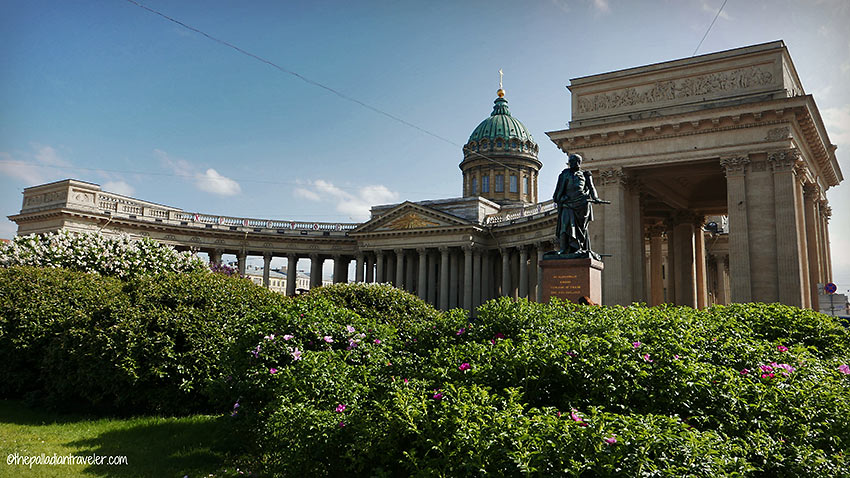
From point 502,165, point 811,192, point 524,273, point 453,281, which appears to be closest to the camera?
point 811,192

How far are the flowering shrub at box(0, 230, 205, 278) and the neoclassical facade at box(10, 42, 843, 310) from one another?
2043 cm

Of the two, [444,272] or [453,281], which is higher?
[444,272]

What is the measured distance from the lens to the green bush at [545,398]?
500 centimetres

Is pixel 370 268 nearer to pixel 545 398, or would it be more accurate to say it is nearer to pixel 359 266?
pixel 359 266

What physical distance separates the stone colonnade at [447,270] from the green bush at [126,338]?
36.4 metres

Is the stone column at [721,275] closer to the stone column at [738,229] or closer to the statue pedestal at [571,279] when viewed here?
the stone column at [738,229]

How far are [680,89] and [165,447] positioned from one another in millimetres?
28469

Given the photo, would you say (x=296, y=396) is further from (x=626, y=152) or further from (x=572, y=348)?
(x=626, y=152)

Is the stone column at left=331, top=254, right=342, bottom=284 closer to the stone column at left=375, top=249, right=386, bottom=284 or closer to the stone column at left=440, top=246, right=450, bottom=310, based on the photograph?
the stone column at left=375, top=249, right=386, bottom=284

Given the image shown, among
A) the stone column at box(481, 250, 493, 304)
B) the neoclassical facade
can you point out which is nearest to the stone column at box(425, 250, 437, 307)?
the neoclassical facade

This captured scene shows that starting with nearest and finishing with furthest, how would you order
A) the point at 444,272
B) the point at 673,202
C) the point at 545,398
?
the point at 545,398, the point at 673,202, the point at 444,272

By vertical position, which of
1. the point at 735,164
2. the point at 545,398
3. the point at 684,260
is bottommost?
the point at 545,398

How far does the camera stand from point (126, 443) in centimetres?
998

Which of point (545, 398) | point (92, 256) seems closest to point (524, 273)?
point (92, 256)
